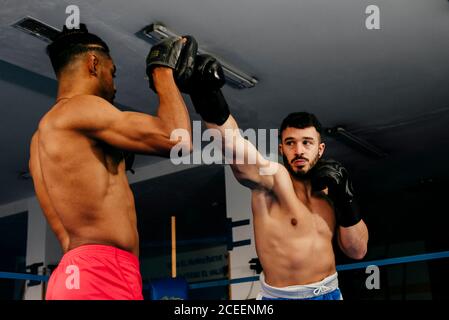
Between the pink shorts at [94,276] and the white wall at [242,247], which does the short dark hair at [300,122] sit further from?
the white wall at [242,247]

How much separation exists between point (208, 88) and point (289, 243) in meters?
0.96

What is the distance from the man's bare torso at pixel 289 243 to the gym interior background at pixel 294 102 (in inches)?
58.5

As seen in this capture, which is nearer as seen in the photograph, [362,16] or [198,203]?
[362,16]

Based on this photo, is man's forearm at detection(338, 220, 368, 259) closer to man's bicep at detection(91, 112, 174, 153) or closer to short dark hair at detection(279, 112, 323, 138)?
short dark hair at detection(279, 112, 323, 138)

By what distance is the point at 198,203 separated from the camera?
841cm

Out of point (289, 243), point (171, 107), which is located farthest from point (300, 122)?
point (171, 107)

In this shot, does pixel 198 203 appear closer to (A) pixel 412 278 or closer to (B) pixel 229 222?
(B) pixel 229 222

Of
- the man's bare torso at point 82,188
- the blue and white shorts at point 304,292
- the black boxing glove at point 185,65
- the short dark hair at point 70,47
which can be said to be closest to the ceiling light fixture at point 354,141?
the blue and white shorts at point 304,292

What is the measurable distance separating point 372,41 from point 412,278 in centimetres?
616

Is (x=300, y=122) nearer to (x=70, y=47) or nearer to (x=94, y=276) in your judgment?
(x=70, y=47)

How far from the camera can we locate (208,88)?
229cm

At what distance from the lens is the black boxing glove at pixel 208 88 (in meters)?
2.23

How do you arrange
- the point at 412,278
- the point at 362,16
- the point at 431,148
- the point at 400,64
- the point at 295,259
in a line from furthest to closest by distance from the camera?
the point at 412,278, the point at 431,148, the point at 400,64, the point at 362,16, the point at 295,259
